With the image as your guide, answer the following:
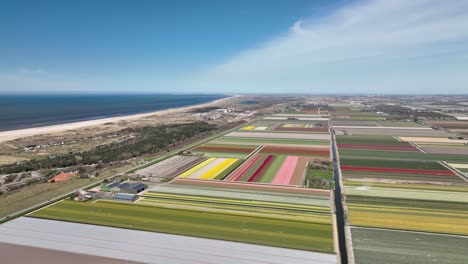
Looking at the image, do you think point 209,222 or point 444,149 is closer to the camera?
Answer: point 209,222

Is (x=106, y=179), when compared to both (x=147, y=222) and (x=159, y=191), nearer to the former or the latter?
(x=159, y=191)

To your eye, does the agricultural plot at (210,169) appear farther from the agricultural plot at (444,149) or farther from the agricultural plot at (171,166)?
the agricultural plot at (444,149)

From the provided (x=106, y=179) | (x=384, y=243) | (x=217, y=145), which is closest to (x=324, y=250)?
(x=384, y=243)

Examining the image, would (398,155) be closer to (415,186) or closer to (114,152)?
(415,186)

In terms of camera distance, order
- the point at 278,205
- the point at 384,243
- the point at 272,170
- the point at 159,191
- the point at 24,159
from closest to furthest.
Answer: the point at 384,243, the point at 278,205, the point at 159,191, the point at 272,170, the point at 24,159

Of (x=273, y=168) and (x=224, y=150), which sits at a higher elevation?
(x=224, y=150)

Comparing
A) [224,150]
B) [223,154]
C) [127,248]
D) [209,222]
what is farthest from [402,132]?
[127,248]

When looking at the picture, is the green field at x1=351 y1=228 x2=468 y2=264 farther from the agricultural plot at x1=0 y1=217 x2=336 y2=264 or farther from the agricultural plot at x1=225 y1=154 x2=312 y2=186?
the agricultural plot at x1=225 y1=154 x2=312 y2=186
